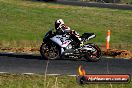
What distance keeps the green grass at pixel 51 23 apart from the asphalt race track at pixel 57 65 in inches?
370

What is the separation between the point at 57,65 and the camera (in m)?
16.2

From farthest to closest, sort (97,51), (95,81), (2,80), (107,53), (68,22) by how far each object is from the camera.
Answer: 1. (68,22)
2. (107,53)
3. (97,51)
4. (2,80)
5. (95,81)

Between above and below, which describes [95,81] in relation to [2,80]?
above

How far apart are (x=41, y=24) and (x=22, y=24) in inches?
68.2

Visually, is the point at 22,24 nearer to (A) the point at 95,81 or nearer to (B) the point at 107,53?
(B) the point at 107,53

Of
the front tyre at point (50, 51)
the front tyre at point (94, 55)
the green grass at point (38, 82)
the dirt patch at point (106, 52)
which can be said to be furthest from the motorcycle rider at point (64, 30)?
the green grass at point (38, 82)

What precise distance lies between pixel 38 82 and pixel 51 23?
83.7 ft

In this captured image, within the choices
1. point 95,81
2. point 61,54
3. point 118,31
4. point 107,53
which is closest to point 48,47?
point 61,54

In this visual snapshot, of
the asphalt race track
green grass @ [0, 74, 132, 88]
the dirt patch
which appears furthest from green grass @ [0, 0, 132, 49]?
green grass @ [0, 74, 132, 88]

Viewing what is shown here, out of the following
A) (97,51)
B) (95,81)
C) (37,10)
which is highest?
(95,81)

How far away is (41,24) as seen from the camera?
37.3 m

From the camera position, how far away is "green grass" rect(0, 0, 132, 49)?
30647mm

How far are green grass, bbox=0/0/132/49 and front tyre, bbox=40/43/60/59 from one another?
9.41m

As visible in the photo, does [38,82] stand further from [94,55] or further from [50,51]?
[94,55]
